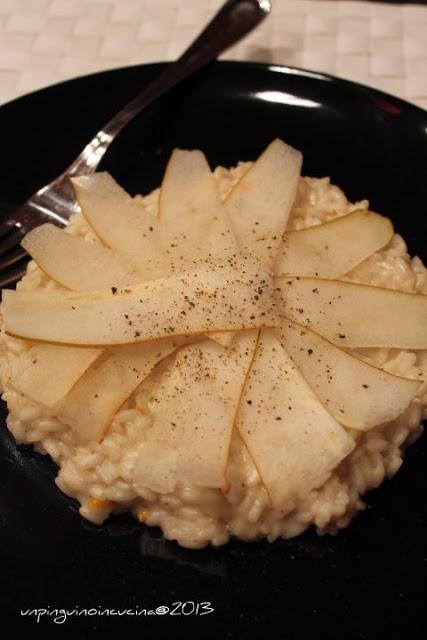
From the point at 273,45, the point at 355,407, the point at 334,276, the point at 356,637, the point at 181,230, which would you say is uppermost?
the point at 273,45

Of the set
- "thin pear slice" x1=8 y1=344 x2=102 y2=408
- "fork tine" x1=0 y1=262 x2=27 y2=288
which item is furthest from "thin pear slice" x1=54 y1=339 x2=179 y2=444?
"fork tine" x1=0 y1=262 x2=27 y2=288

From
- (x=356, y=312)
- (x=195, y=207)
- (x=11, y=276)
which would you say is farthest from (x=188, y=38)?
(x=356, y=312)

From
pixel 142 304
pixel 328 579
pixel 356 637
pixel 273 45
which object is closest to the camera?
pixel 356 637

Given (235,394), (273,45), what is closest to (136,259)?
(235,394)

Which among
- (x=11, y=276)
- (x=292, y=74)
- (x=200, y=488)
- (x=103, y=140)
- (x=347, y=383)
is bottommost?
(x=200, y=488)

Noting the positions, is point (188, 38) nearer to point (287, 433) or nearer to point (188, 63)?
point (188, 63)

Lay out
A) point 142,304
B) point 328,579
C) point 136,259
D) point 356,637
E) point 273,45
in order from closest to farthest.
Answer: point 356,637
point 328,579
point 142,304
point 136,259
point 273,45

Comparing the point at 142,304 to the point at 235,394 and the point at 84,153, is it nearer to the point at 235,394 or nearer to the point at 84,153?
the point at 235,394
